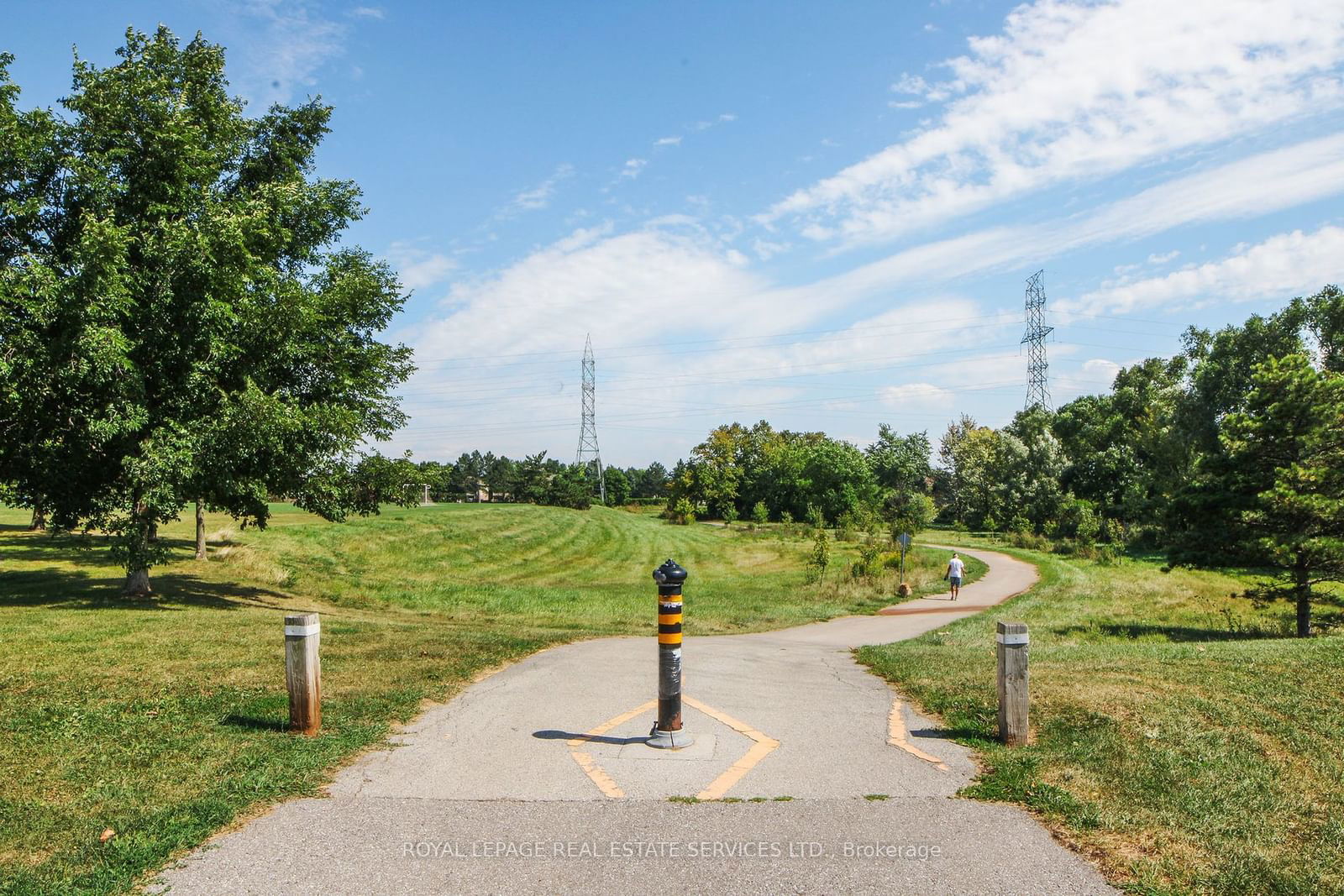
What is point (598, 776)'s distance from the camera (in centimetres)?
604

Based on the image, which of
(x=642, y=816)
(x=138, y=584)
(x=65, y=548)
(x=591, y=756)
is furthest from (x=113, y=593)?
(x=642, y=816)

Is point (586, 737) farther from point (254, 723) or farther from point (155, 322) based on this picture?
point (155, 322)

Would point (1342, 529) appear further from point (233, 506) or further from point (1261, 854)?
point (233, 506)

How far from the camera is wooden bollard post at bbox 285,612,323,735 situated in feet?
22.9

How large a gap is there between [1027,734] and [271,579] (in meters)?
23.9

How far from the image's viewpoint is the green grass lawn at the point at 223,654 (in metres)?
5.18

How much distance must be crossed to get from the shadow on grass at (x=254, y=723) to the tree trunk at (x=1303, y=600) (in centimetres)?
2197

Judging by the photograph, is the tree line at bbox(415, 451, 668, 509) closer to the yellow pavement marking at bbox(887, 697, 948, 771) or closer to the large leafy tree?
the large leafy tree

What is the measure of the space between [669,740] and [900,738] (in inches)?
88.2

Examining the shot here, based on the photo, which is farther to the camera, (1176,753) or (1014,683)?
(1014,683)

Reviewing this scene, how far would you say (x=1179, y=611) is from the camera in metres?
24.6

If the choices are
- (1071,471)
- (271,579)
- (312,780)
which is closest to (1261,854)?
(312,780)

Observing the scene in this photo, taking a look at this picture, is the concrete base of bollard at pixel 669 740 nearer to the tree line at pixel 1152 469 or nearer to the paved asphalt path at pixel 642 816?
the paved asphalt path at pixel 642 816

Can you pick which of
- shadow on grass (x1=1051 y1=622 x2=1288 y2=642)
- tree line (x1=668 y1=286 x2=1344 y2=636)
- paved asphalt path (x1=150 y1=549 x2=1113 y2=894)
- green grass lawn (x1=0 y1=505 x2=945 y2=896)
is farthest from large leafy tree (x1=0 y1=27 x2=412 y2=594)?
tree line (x1=668 y1=286 x2=1344 y2=636)
